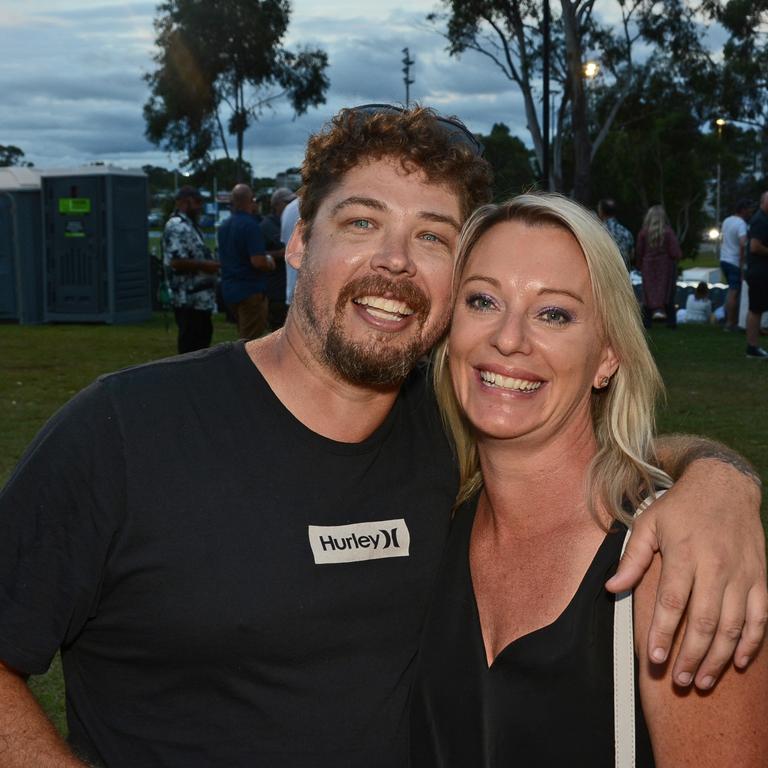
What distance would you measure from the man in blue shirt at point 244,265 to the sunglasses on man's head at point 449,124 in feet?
26.8

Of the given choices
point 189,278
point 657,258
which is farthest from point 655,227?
point 189,278

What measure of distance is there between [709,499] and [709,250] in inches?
4764

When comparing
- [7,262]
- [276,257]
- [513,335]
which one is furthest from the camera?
[7,262]

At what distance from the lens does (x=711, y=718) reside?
7.27 ft

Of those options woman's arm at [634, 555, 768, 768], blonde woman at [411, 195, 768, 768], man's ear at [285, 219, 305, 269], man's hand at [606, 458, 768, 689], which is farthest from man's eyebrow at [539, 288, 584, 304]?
woman's arm at [634, 555, 768, 768]

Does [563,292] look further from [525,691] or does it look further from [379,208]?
[525,691]

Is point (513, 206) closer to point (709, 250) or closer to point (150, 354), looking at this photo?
point (150, 354)

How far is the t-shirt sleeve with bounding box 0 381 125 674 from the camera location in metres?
2.39

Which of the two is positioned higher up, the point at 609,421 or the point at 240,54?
the point at 240,54

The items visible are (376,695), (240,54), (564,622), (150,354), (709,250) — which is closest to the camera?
(564,622)

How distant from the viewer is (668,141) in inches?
2124

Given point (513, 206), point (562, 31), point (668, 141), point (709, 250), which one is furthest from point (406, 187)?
point (709, 250)

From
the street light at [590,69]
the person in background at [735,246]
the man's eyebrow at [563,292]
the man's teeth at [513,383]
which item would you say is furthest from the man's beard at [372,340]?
the street light at [590,69]

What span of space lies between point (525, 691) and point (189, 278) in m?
9.24
